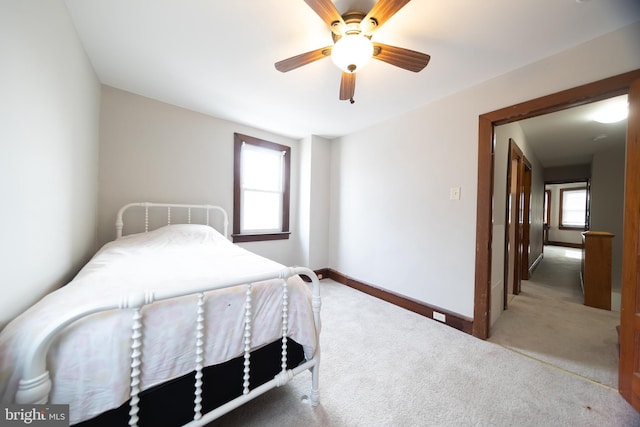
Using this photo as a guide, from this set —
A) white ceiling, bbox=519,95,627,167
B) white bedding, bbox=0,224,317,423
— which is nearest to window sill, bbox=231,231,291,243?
white bedding, bbox=0,224,317,423

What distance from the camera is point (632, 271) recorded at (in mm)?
1273

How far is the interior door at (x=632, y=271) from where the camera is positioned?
125 centimetres

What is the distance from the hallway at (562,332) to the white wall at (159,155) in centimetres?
308

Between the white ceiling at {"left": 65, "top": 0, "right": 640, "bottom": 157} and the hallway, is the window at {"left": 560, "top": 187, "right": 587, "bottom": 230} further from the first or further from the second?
the white ceiling at {"left": 65, "top": 0, "right": 640, "bottom": 157}

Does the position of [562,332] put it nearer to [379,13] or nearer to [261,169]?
[379,13]

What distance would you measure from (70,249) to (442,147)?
316 cm

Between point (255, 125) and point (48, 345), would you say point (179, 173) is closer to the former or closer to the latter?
point (255, 125)

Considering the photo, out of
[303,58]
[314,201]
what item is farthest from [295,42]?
[314,201]

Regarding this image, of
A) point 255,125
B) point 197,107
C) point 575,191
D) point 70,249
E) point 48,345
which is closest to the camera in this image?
point 48,345

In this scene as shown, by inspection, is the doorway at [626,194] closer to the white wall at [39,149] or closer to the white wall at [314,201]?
the white wall at [314,201]

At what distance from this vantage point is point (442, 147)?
221 cm

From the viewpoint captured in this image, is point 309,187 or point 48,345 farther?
point 309,187

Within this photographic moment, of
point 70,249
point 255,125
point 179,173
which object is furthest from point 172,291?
point 255,125

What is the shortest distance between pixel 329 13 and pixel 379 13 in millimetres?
254
